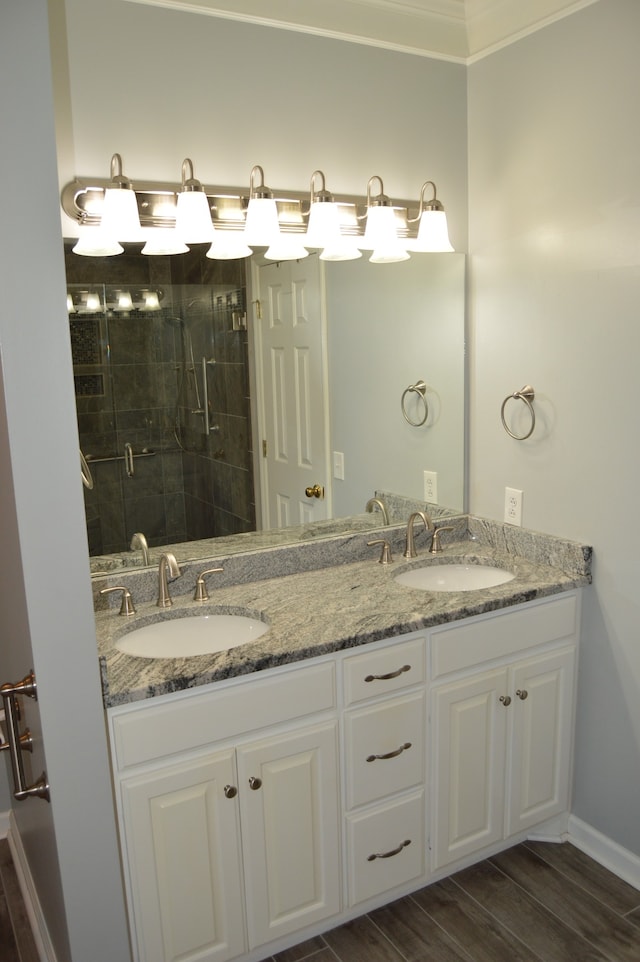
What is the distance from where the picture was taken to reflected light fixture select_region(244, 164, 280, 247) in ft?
6.89

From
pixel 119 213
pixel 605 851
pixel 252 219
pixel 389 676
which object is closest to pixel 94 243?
pixel 119 213

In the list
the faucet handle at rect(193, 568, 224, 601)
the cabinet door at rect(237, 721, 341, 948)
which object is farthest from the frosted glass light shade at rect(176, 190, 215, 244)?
the cabinet door at rect(237, 721, 341, 948)

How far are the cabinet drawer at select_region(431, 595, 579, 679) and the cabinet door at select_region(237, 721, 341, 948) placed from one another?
0.37m

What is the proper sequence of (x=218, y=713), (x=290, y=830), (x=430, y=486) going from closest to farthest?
(x=218, y=713) → (x=290, y=830) → (x=430, y=486)

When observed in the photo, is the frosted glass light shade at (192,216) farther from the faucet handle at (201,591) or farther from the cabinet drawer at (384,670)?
the cabinet drawer at (384,670)

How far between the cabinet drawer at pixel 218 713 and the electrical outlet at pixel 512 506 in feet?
3.03

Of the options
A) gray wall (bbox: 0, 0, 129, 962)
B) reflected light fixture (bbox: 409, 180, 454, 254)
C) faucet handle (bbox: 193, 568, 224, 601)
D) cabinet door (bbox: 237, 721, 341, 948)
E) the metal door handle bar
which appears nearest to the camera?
gray wall (bbox: 0, 0, 129, 962)

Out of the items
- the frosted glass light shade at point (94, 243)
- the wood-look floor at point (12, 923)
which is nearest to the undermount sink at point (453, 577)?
the frosted glass light shade at point (94, 243)

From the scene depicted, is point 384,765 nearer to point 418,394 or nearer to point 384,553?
point 384,553

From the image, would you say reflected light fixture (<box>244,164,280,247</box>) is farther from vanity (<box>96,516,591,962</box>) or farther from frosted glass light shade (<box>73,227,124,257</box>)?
vanity (<box>96,516,591,962</box>)

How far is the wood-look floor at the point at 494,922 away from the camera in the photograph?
199cm

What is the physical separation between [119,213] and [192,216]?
0.19 meters

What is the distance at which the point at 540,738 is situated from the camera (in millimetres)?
2291

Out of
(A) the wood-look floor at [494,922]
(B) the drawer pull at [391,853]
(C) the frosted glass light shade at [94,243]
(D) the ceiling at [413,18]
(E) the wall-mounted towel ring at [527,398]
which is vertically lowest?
(A) the wood-look floor at [494,922]
